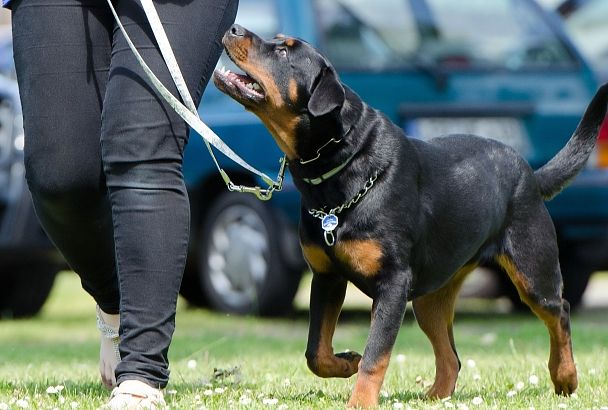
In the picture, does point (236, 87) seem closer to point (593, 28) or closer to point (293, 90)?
point (293, 90)

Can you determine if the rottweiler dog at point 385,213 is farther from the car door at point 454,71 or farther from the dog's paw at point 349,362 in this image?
the car door at point 454,71

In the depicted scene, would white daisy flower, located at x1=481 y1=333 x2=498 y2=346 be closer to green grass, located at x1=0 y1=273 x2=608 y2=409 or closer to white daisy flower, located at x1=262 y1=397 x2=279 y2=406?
green grass, located at x1=0 y1=273 x2=608 y2=409

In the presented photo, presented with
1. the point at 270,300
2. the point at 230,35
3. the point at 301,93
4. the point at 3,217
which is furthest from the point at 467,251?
the point at 3,217

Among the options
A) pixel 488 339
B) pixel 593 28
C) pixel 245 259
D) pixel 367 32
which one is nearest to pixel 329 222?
pixel 488 339

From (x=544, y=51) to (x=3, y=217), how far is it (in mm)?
3917

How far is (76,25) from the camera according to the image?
445 cm

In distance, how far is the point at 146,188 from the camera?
13.9 ft

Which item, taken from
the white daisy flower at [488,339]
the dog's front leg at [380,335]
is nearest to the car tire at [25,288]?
the white daisy flower at [488,339]

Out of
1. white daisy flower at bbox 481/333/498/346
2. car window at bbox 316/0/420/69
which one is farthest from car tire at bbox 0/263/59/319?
white daisy flower at bbox 481/333/498/346

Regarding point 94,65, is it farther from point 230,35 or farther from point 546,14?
point 546,14

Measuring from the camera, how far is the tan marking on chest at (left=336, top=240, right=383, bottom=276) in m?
4.55

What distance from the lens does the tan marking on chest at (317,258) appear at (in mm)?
4656

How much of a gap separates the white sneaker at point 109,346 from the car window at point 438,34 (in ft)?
13.3

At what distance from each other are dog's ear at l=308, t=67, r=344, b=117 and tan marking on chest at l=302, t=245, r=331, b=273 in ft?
1.54
